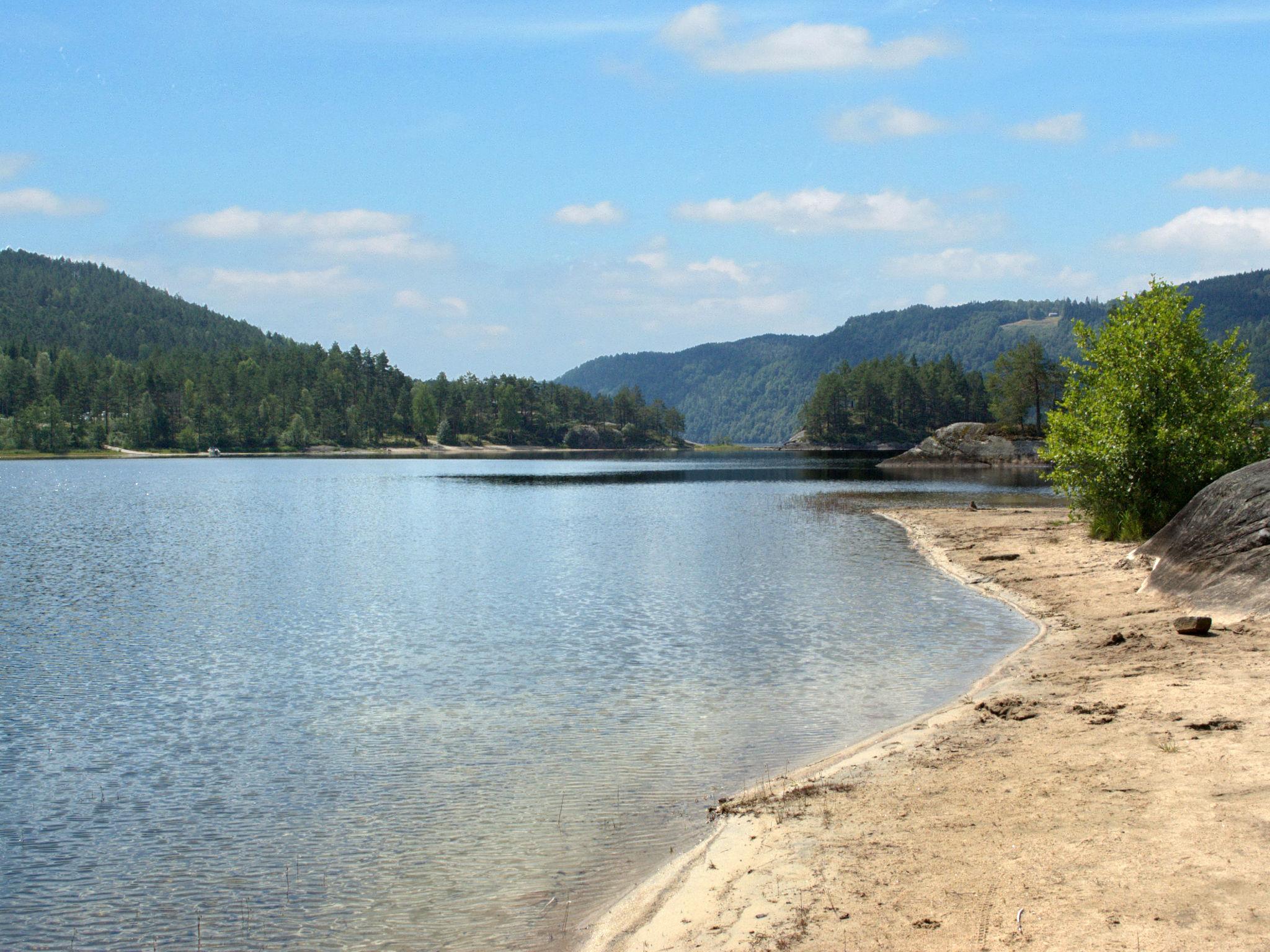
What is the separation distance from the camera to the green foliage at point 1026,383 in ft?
525

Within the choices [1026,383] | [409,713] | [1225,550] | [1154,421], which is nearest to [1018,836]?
[409,713]

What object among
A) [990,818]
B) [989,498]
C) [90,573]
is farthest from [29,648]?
[989,498]

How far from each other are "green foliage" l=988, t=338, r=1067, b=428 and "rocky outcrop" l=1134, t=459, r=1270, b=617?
134691 millimetres

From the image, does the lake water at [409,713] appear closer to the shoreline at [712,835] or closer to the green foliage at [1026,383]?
the shoreline at [712,835]

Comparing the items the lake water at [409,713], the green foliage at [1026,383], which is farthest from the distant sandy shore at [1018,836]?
the green foliage at [1026,383]

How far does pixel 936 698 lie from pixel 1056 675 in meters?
2.68

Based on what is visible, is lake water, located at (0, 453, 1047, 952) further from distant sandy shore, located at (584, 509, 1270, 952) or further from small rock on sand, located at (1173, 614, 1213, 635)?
small rock on sand, located at (1173, 614, 1213, 635)

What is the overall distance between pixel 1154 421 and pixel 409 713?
112ft

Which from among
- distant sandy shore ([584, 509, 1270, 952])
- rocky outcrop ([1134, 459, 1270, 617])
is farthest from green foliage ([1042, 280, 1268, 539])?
distant sandy shore ([584, 509, 1270, 952])

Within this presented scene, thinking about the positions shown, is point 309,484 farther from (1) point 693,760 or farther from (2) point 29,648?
(1) point 693,760

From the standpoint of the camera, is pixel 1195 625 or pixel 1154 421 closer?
pixel 1195 625

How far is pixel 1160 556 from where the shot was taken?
94.8ft

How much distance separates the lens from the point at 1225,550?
986 inches

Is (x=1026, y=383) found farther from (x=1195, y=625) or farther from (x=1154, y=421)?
(x=1195, y=625)
